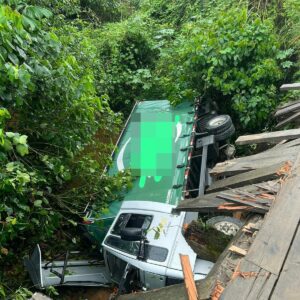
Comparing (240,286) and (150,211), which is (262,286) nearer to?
(240,286)

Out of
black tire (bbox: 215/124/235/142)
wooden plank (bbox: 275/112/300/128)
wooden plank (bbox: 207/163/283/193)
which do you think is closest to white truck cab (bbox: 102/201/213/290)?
wooden plank (bbox: 207/163/283/193)

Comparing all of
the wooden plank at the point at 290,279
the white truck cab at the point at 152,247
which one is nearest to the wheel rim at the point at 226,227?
the white truck cab at the point at 152,247

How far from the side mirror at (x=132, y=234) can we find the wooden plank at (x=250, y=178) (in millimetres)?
2142

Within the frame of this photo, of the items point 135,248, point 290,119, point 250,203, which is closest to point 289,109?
point 290,119

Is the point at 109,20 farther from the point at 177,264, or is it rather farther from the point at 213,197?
the point at 213,197

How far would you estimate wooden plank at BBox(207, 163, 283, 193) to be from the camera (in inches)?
116

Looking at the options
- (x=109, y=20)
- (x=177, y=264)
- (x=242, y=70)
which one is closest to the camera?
(x=177, y=264)

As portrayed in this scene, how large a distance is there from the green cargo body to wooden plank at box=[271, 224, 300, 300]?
3.84 meters

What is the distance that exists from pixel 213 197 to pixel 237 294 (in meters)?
1.24

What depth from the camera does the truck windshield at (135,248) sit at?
501 cm

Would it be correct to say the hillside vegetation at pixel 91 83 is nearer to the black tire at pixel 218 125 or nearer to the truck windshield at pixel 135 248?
the black tire at pixel 218 125

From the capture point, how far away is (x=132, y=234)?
5.18 metres

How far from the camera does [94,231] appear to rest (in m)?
6.02

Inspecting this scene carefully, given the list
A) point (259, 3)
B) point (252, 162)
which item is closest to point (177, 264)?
point (252, 162)
